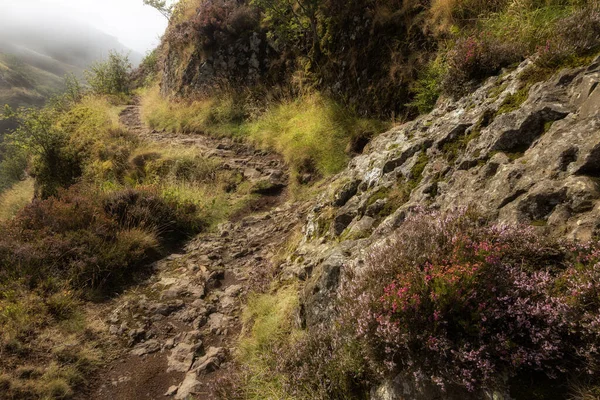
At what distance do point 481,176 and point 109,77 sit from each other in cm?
3307

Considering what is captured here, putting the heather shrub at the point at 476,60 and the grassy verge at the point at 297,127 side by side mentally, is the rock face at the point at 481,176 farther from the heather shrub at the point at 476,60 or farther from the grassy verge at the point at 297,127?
the grassy verge at the point at 297,127

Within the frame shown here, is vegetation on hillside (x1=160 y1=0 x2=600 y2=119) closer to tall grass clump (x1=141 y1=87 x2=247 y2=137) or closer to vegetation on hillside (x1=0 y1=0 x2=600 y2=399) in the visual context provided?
vegetation on hillside (x1=0 y1=0 x2=600 y2=399)

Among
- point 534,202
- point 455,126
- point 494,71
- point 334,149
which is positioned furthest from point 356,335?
point 334,149

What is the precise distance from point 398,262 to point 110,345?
5020 millimetres

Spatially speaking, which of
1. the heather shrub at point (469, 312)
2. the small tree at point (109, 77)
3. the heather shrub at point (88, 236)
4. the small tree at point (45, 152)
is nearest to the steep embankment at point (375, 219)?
the heather shrub at point (469, 312)

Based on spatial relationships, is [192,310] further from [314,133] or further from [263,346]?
[314,133]

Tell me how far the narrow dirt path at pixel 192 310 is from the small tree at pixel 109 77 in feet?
84.2

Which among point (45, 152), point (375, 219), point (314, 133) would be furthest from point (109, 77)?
point (375, 219)

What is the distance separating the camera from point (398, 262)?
280cm

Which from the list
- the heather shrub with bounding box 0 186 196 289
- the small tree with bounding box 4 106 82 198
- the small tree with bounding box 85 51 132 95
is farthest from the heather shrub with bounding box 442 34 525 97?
the small tree with bounding box 85 51 132 95

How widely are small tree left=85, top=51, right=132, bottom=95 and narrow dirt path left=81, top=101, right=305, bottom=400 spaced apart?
2568 cm

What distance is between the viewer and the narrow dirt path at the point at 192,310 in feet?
14.6

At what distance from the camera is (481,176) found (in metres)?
3.58

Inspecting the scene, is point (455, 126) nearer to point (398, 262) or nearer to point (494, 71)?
point (494, 71)
